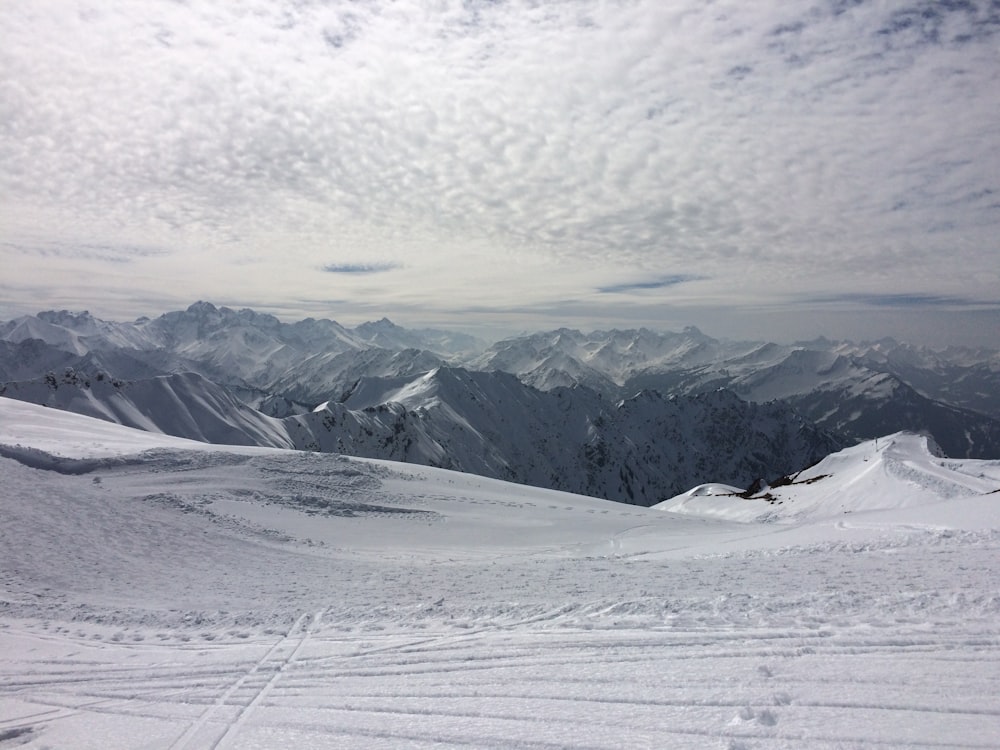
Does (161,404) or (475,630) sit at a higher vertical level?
(475,630)

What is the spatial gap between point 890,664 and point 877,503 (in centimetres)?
3695

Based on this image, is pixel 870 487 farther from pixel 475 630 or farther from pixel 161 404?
pixel 161 404

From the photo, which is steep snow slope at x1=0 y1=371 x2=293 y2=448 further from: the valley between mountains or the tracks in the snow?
the tracks in the snow

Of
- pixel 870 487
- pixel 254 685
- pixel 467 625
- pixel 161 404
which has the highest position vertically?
pixel 254 685

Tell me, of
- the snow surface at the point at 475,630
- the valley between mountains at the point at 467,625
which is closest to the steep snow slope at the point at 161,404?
the valley between mountains at the point at 467,625

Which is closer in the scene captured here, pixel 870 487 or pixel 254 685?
pixel 254 685

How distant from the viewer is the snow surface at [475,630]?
5.87m

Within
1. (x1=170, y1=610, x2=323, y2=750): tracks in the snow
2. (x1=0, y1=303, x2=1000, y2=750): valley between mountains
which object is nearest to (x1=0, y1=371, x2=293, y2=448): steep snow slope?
(x1=0, y1=303, x2=1000, y2=750): valley between mountains

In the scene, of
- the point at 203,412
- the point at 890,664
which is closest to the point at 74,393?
the point at 203,412

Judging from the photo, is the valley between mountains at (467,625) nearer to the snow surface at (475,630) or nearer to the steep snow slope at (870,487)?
the snow surface at (475,630)

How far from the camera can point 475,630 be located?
8.88m


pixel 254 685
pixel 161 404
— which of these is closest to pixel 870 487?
pixel 254 685

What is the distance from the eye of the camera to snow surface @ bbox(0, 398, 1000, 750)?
5.87m

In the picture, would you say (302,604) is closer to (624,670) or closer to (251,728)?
(251,728)
